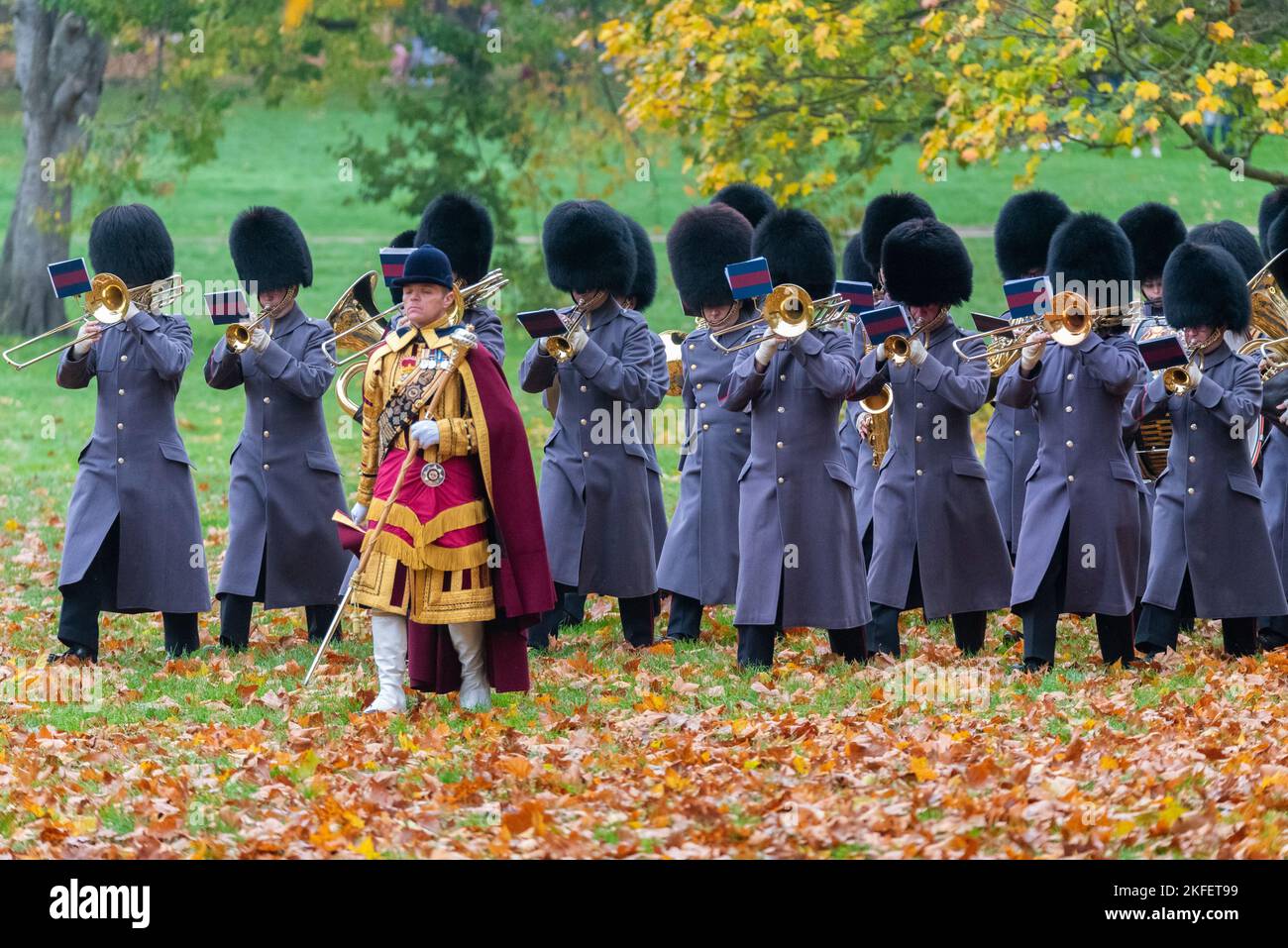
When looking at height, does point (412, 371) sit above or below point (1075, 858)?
above

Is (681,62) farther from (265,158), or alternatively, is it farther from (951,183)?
(265,158)

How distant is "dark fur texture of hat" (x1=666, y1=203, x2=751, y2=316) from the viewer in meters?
11.8

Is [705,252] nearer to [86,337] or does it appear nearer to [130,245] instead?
[130,245]

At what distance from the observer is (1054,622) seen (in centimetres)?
1054

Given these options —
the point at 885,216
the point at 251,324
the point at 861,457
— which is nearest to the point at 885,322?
the point at 861,457

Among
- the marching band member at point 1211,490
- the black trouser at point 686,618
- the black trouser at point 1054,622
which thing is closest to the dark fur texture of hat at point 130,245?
the black trouser at point 686,618

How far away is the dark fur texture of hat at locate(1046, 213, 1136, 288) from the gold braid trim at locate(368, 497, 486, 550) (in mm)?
3658

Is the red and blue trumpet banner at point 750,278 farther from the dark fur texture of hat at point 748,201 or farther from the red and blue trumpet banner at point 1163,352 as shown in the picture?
the dark fur texture of hat at point 748,201

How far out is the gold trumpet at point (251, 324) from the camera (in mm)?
10945

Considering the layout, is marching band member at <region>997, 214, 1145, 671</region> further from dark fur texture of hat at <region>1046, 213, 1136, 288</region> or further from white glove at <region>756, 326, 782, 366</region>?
white glove at <region>756, 326, 782, 366</region>

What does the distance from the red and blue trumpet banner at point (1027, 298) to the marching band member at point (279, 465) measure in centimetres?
347
